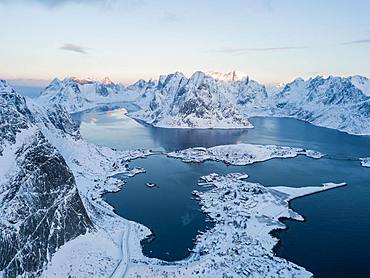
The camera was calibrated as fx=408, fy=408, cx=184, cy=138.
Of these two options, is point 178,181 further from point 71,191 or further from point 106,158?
point 71,191

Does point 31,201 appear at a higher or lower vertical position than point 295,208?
higher

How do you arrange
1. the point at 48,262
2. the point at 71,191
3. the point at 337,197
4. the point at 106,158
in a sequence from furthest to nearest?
the point at 106,158 < the point at 337,197 < the point at 71,191 < the point at 48,262

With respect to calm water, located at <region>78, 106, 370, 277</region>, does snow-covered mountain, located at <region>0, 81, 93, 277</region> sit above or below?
above

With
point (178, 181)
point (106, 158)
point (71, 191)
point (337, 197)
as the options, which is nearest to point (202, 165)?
point (178, 181)

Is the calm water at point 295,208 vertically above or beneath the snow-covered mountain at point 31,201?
beneath

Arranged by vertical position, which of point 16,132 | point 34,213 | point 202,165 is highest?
point 16,132

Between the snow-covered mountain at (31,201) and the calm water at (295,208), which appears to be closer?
the snow-covered mountain at (31,201)

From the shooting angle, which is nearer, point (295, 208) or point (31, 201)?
point (31, 201)

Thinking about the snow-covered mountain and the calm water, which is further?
the calm water
